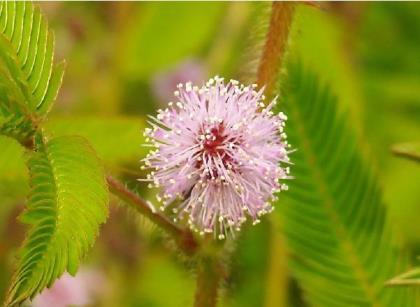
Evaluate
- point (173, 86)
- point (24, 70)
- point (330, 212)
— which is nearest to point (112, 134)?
point (330, 212)

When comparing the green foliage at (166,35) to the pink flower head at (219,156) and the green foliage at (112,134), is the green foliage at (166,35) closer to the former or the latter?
the green foliage at (112,134)

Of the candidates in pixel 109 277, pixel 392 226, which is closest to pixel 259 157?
pixel 392 226

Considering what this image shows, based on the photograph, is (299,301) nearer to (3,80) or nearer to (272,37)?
(272,37)

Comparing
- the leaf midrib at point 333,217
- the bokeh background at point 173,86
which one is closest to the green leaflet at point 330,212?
the leaf midrib at point 333,217

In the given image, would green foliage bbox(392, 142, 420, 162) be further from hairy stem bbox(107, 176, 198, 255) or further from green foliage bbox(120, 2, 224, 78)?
green foliage bbox(120, 2, 224, 78)

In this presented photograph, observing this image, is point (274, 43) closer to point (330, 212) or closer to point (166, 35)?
point (330, 212)
